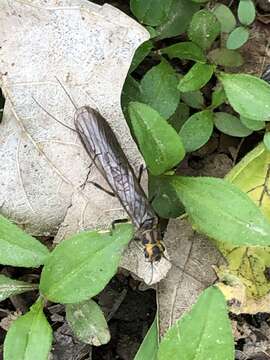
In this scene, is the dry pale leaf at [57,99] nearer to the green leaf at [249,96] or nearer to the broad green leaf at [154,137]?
the broad green leaf at [154,137]

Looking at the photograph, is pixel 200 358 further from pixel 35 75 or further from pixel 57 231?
pixel 35 75

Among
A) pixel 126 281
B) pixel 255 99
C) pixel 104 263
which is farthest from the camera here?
pixel 126 281

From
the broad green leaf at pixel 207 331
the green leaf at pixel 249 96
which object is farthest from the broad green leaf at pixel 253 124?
the broad green leaf at pixel 207 331

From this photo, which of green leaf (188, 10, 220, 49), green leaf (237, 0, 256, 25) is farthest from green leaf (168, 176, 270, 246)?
green leaf (237, 0, 256, 25)

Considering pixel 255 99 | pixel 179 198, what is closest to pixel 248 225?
pixel 179 198

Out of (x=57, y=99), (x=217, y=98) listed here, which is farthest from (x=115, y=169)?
(x=217, y=98)

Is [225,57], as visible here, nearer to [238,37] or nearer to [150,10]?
[238,37]
